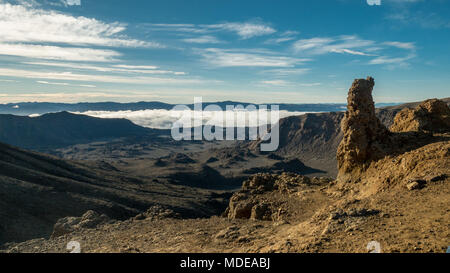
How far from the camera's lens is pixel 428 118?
594 inches

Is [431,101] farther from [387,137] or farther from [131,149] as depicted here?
[131,149]

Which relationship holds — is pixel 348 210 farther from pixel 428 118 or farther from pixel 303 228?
pixel 428 118

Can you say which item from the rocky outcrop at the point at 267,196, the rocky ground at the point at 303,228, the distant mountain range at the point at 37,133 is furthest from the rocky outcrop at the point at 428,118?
the distant mountain range at the point at 37,133

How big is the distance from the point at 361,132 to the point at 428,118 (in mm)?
4587

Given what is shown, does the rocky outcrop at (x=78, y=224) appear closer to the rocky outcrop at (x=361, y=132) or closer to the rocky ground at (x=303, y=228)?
the rocky ground at (x=303, y=228)

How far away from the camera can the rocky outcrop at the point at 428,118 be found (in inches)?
574

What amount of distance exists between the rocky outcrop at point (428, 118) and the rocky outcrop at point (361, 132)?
249cm

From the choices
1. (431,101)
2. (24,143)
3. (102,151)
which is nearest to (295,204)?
(431,101)

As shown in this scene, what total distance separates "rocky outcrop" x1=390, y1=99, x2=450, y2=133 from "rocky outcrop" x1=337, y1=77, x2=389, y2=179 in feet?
8.18

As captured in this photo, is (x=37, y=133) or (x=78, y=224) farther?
(x=37, y=133)

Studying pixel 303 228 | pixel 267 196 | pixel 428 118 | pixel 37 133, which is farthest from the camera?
pixel 37 133
